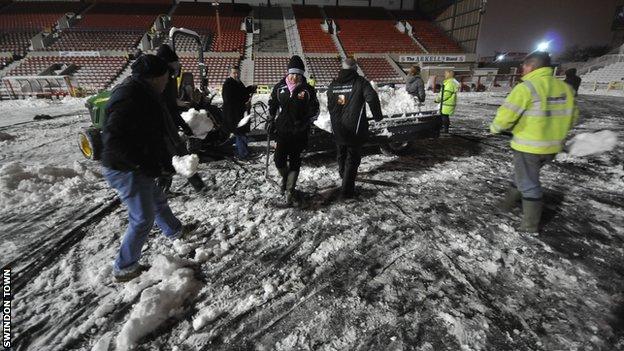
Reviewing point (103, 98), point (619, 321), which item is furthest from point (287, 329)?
point (103, 98)

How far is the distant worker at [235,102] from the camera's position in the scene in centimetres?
478

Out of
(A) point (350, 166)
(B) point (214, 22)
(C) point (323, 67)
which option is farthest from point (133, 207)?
(B) point (214, 22)

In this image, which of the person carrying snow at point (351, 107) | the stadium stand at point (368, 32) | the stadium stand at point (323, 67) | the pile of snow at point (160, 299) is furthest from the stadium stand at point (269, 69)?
the pile of snow at point (160, 299)

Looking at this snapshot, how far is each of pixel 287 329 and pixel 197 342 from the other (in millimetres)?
600

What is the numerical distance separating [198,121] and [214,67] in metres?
18.1

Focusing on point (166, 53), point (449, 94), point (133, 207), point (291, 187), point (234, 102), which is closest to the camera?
point (133, 207)

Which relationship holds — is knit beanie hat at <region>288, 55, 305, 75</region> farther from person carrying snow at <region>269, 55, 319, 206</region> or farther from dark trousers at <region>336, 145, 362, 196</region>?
dark trousers at <region>336, 145, 362, 196</region>

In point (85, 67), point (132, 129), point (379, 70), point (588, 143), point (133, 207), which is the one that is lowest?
point (133, 207)

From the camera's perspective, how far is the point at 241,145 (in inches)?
210

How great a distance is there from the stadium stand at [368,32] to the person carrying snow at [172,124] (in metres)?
23.5

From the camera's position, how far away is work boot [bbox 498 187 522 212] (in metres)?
3.35

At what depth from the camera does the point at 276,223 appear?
3311 millimetres

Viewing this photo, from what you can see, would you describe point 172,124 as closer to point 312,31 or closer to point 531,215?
point 531,215

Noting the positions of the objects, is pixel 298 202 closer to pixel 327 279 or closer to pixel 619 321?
pixel 327 279
